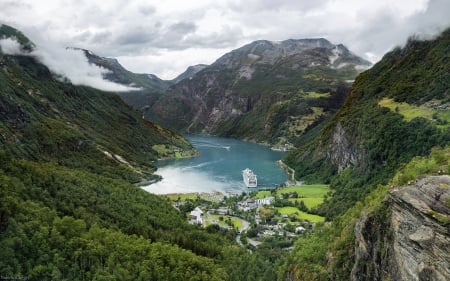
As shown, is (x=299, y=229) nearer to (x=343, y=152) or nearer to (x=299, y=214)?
(x=299, y=214)

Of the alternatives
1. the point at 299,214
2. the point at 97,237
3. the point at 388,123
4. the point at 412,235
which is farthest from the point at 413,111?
the point at 412,235

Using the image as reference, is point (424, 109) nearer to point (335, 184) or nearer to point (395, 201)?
point (335, 184)

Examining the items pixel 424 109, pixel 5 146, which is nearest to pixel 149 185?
pixel 5 146

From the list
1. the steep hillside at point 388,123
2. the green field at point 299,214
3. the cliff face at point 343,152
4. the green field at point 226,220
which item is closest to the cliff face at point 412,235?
the steep hillside at point 388,123

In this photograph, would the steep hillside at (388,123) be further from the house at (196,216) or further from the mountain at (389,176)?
the house at (196,216)

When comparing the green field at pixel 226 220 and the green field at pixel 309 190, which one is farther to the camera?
the green field at pixel 309 190

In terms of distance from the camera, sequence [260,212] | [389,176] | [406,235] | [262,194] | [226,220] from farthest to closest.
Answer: [262,194] → [260,212] → [226,220] → [389,176] → [406,235]
